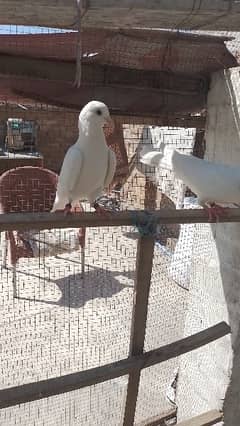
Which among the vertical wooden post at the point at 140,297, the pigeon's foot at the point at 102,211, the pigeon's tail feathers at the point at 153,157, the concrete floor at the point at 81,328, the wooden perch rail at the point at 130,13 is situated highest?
the wooden perch rail at the point at 130,13

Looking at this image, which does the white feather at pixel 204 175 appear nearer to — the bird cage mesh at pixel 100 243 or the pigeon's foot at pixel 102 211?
the bird cage mesh at pixel 100 243

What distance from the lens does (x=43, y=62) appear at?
1.63 m

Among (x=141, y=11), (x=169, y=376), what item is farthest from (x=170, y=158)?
(x=169, y=376)

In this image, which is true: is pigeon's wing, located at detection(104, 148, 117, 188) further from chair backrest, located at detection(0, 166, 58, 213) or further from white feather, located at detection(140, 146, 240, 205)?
chair backrest, located at detection(0, 166, 58, 213)

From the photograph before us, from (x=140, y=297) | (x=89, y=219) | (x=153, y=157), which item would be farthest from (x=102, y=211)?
(x=153, y=157)

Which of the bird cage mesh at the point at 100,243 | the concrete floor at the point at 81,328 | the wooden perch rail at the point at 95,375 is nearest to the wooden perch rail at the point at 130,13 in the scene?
the bird cage mesh at the point at 100,243

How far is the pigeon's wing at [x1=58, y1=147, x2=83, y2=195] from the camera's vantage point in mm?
1738

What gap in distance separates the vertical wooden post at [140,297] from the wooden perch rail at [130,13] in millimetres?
611

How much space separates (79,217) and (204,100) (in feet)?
3.00

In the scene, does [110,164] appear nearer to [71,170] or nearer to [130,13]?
[71,170]

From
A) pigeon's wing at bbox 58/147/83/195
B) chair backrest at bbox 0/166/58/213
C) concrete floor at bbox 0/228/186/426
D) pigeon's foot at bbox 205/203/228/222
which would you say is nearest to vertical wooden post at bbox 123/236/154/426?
pigeon's foot at bbox 205/203/228/222

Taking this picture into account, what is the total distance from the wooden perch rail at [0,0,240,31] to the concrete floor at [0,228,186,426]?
5.90 ft

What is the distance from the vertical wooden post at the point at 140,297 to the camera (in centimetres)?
135

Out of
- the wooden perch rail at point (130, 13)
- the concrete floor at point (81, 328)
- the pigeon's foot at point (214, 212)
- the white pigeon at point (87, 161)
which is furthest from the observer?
the concrete floor at point (81, 328)
